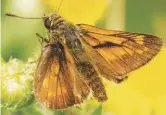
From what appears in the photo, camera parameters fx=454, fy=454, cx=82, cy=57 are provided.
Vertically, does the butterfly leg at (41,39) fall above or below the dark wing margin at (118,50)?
above

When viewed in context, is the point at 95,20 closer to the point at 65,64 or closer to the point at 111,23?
the point at 111,23

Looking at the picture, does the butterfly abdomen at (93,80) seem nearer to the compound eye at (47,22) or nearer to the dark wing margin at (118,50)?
the dark wing margin at (118,50)

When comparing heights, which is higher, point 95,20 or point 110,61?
point 95,20

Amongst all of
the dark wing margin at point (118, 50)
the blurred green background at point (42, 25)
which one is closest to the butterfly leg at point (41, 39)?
the blurred green background at point (42, 25)

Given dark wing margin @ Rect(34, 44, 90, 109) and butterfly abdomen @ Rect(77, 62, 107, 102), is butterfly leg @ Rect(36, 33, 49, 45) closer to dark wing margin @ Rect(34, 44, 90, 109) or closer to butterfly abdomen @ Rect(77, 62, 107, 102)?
dark wing margin @ Rect(34, 44, 90, 109)

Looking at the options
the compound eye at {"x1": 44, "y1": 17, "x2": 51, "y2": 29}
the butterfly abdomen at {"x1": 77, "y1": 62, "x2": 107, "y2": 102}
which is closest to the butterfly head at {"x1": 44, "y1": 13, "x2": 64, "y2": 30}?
the compound eye at {"x1": 44, "y1": 17, "x2": 51, "y2": 29}

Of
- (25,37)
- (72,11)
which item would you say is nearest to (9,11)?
(25,37)
